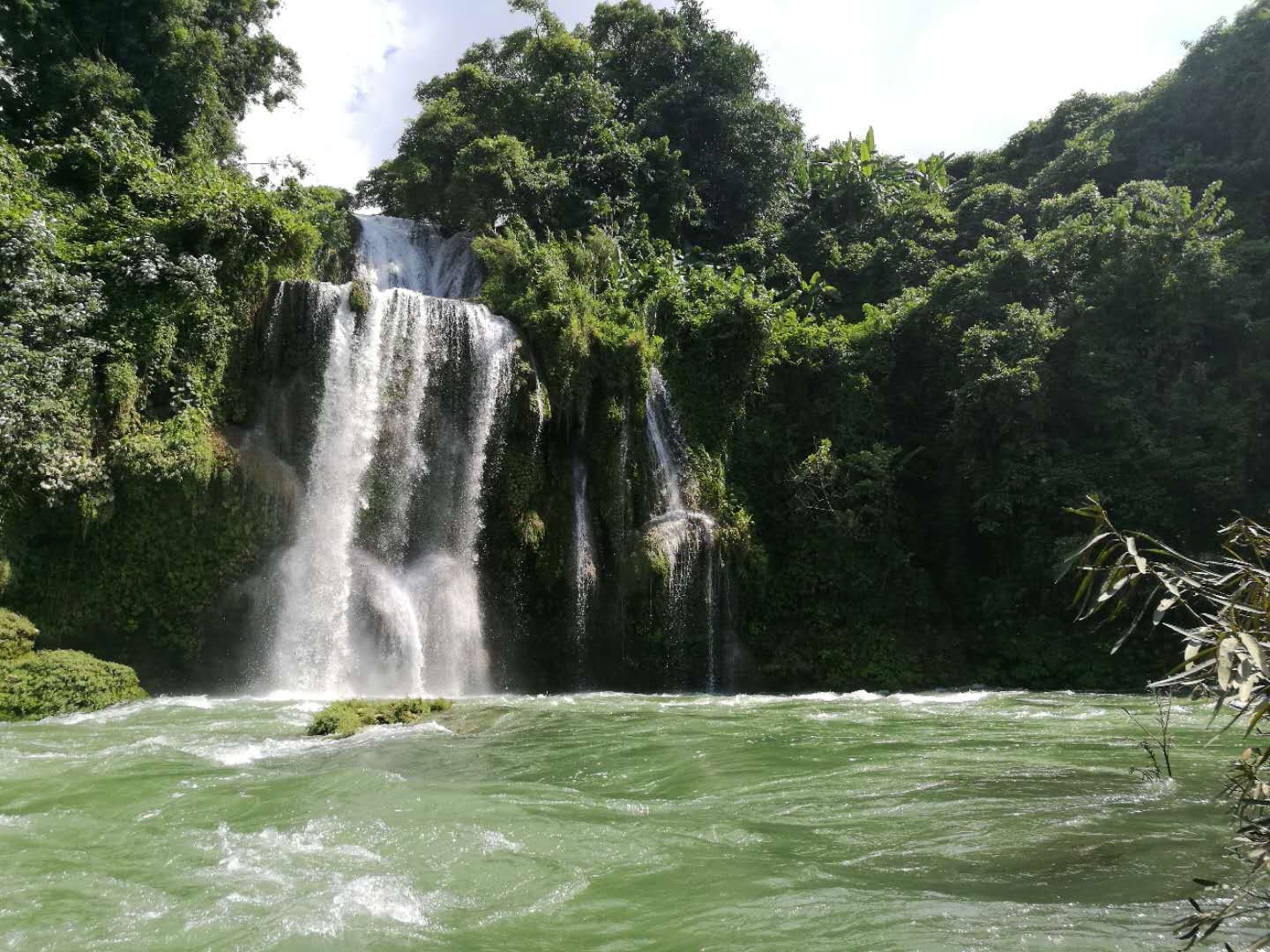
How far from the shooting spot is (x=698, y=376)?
62.3ft

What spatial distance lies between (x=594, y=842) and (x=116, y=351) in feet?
42.4

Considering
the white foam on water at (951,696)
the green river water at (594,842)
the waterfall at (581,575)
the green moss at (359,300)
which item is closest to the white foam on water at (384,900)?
the green river water at (594,842)

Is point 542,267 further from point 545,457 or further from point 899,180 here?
point 899,180

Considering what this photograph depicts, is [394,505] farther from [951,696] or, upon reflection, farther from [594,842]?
[594,842]

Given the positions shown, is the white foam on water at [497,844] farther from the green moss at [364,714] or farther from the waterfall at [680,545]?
the waterfall at [680,545]

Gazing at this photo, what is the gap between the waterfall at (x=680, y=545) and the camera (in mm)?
15914

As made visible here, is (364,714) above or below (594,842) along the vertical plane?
above

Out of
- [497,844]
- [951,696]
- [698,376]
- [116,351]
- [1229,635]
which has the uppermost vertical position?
[698,376]

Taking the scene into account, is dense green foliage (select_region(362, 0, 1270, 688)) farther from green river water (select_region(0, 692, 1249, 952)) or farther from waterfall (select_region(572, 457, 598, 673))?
green river water (select_region(0, 692, 1249, 952))

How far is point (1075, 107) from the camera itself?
1096 inches

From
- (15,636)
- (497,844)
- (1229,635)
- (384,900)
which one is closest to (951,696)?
(497,844)

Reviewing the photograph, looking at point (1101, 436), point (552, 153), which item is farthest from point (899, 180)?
point (1101, 436)

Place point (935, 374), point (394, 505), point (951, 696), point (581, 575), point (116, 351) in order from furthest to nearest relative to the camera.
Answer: point (935, 374) < point (581, 575) < point (394, 505) < point (951, 696) < point (116, 351)

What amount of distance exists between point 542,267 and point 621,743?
1262cm
